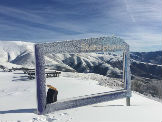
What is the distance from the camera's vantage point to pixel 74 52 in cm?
1322

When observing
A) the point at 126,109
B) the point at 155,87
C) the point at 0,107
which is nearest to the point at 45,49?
the point at 0,107

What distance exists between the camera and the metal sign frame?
1238 centimetres

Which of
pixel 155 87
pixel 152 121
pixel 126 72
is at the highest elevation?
pixel 126 72

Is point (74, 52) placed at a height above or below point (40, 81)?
above

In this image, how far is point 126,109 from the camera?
14.3 meters

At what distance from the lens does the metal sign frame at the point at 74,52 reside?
40.6 ft

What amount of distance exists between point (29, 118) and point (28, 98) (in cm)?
544

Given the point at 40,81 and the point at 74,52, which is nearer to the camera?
the point at 40,81

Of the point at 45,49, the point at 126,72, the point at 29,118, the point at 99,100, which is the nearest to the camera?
the point at 29,118

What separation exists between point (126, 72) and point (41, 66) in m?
5.92

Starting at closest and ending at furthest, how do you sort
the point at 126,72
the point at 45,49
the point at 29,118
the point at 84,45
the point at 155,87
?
1. the point at 29,118
2. the point at 45,49
3. the point at 84,45
4. the point at 126,72
5. the point at 155,87

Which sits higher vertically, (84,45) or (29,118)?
(84,45)

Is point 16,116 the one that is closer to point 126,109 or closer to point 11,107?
point 11,107

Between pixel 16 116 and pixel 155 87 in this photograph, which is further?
pixel 155 87
